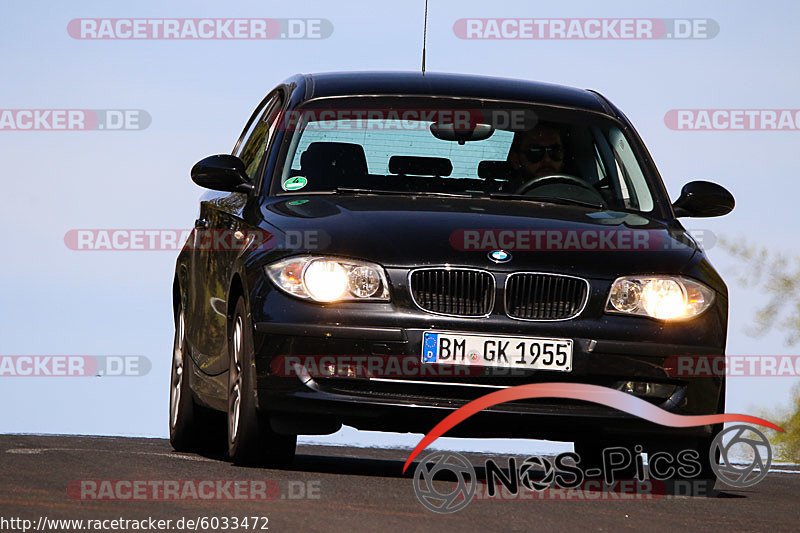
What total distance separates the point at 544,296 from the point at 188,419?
10.3ft

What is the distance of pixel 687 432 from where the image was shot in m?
7.78

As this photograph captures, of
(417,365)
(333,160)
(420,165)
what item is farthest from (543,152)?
(417,365)

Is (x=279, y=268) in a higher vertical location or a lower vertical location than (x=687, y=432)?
higher

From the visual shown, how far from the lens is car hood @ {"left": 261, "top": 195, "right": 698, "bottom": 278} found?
760 centimetres

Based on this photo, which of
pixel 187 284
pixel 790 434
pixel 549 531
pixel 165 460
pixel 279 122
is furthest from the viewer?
pixel 790 434

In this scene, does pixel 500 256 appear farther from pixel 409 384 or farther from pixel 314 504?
pixel 314 504

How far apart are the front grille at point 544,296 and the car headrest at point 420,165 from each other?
1438 mm

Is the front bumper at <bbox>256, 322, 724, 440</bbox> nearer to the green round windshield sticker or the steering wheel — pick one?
the green round windshield sticker

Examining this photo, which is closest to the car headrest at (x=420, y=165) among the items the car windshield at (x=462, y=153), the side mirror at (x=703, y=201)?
the car windshield at (x=462, y=153)

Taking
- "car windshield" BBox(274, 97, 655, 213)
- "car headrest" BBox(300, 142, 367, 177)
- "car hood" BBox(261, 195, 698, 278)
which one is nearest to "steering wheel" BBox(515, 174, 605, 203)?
"car windshield" BBox(274, 97, 655, 213)

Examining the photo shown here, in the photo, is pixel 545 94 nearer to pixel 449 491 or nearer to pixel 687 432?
pixel 687 432

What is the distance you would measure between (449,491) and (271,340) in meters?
1.06

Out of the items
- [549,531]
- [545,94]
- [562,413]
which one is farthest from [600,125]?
[549,531]

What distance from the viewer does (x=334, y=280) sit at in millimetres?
7574
